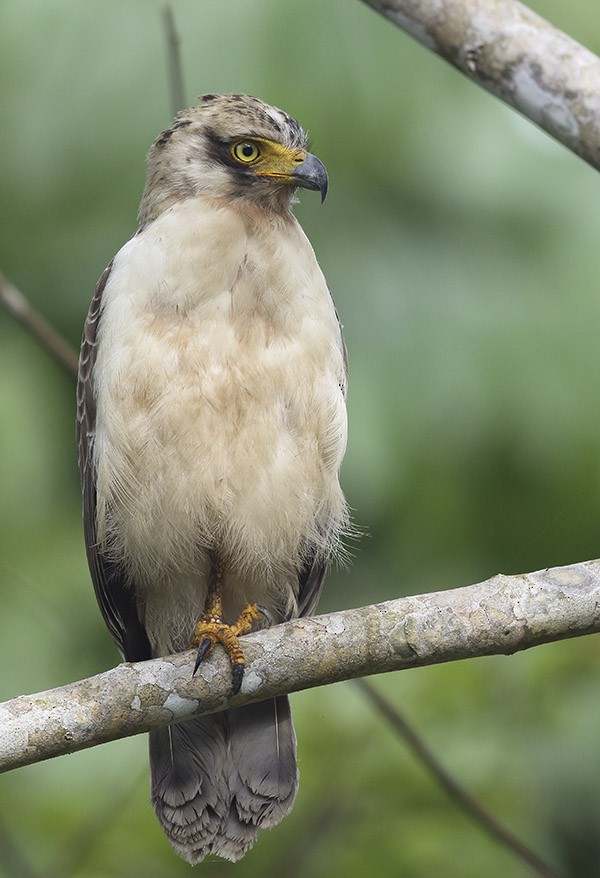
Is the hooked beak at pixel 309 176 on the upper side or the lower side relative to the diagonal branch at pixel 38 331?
upper

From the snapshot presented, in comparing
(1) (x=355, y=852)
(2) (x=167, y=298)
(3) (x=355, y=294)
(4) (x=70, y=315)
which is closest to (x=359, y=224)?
(3) (x=355, y=294)

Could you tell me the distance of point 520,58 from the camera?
3549 millimetres

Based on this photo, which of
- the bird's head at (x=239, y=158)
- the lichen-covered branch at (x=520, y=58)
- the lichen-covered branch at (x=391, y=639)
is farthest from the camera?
the bird's head at (x=239, y=158)

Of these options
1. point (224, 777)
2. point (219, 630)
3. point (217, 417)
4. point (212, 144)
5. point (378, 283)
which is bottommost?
point (224, 777)

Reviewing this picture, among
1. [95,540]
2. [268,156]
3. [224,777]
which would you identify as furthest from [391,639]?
[268,156]

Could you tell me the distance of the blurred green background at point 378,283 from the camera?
18.1ft

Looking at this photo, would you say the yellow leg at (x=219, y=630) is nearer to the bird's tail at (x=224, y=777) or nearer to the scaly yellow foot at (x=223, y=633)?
the scaly yellow foot at (x=223, y=633)

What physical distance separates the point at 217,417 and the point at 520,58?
1.35m

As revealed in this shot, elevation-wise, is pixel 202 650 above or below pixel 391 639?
below

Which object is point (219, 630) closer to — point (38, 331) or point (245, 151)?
point (38, 331)

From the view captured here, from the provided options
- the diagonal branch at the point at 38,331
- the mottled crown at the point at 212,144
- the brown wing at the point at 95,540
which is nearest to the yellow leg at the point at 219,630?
the brown wing at the point at 95,540

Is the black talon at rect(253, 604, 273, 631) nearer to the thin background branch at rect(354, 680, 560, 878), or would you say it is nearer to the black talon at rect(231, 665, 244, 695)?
the thin background branch at rect(354, 680, 560, 878)

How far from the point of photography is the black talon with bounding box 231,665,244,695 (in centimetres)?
331

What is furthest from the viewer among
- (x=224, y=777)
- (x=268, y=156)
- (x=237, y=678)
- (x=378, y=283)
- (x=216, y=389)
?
(x=378, y=283)
